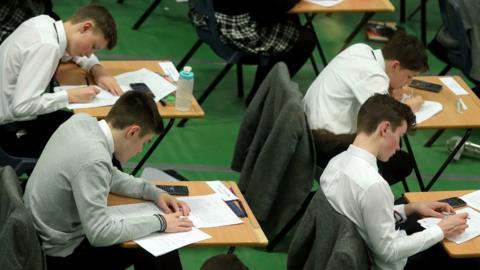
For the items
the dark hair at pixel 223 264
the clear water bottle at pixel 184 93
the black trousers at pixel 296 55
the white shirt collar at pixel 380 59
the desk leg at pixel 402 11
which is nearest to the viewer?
the dark hair at pixel 223 264

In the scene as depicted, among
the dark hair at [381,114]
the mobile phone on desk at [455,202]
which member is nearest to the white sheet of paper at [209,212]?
the dark hair at [381,114]

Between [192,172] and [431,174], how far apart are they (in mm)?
1538

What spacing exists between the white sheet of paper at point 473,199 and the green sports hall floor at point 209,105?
41.7 inches

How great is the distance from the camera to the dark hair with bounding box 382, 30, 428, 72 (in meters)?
4.47

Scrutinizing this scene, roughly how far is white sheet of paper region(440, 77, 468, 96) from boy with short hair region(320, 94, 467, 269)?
141 centimetres

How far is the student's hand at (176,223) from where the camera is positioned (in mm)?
3334

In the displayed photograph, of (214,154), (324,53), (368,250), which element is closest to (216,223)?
(368,250)

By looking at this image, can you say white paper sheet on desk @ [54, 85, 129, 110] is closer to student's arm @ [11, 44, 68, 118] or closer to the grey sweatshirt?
student's arm @ [11, 44, 68, 118]

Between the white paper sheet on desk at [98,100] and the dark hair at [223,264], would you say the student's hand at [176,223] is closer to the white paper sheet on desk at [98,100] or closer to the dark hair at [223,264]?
the dark hair at [223,264]

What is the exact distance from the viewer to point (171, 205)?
3.50m

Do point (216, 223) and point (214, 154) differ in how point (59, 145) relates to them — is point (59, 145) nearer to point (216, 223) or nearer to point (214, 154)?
point (216, 223)

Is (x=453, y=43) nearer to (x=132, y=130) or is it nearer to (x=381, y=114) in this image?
(x=381, y=114)

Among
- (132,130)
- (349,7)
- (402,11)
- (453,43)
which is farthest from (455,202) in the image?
(402,11)

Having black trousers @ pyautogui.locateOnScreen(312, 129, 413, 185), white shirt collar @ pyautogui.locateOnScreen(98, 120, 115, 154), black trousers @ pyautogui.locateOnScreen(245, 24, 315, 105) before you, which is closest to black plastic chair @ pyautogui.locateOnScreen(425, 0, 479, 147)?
black trousers @ pyautogui.locateOnScreen(245, 24, 315, 105)
